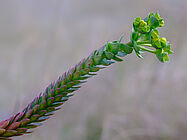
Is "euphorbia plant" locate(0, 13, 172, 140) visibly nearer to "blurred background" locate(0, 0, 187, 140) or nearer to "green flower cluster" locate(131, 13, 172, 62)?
"green flower cluster" locate(131, 13, 172, 62)

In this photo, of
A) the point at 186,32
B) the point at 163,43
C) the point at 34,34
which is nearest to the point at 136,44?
the point at 163,43

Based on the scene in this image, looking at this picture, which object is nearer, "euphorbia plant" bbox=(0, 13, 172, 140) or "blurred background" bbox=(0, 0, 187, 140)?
"euphorbia plant" bbox=(0, 13, 172, 140)

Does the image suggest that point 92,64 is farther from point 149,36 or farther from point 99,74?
point 99,74

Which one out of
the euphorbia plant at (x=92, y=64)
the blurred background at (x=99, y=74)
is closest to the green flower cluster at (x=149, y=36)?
the euphorbia plant at (x=92, y=64)

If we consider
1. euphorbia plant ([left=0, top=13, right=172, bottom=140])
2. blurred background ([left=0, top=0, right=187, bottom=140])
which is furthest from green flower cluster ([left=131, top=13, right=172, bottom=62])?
blurred background ([left=0, top=0, right=187, bottom=140])

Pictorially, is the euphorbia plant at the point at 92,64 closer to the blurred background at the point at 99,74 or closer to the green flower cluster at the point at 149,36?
the green flower cluster at the point at 149,36
